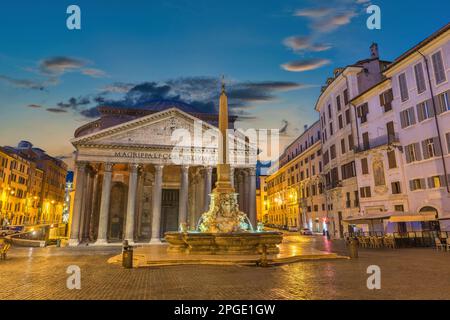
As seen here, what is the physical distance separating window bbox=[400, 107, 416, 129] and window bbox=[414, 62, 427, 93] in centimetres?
167

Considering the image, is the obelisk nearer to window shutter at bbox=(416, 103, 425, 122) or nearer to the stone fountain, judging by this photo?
the stone fountain

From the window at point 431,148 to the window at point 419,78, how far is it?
4.01m

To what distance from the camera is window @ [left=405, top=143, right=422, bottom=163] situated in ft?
77.9

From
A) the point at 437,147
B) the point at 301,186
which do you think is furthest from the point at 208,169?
the point at 301,186

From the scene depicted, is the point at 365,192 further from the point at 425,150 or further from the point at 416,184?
the point at 425,150

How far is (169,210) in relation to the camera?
40250mm

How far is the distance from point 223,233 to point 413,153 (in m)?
18.4

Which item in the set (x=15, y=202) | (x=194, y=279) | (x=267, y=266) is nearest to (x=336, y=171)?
(x=267, y=266)

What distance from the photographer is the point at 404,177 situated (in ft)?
82.5

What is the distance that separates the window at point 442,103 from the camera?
70.1 ft
